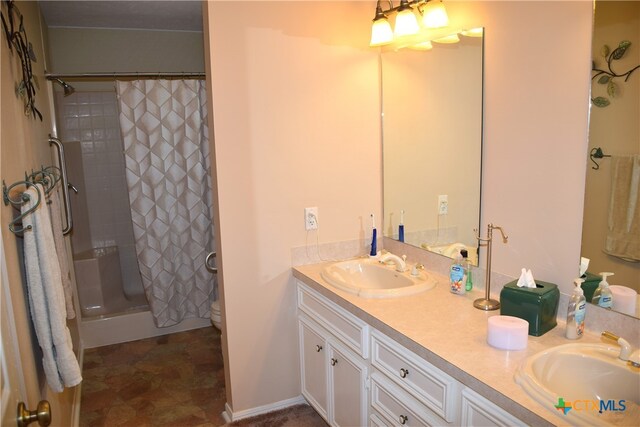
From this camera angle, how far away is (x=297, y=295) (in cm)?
256

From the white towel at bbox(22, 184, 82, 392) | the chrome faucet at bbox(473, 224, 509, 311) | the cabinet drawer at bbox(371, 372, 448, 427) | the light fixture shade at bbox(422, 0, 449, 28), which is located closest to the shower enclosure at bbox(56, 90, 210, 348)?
the white towel at bbox(22, 184, 82, 392)

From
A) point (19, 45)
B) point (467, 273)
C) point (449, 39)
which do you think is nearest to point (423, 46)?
point (449, 39)

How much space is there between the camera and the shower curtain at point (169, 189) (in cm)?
339

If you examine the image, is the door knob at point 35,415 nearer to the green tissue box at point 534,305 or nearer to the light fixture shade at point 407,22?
the green tissue box at point 534,305

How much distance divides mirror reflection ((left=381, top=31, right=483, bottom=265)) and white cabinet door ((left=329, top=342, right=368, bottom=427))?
0.69 m

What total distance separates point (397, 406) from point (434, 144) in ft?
4.11

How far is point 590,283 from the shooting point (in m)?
1.60

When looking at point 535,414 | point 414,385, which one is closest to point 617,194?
point 535,414

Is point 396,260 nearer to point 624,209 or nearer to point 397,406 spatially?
point 397,406

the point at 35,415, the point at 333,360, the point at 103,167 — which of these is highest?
the point at 103,167

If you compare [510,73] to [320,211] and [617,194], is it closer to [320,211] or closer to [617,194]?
[617,194]

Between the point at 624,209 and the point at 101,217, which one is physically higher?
the point at 624,209

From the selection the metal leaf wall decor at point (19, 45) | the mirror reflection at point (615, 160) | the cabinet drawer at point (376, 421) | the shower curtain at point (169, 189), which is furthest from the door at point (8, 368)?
the shower curtain at point (169, 189)

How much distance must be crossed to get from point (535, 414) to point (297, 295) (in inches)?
60.5
